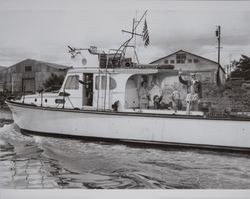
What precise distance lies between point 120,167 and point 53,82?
1.46 meters

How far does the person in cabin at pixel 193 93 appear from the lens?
11.5 feet

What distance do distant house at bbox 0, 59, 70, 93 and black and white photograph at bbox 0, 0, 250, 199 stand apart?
12 millimetres

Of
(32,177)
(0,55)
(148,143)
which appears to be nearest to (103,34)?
(0,55)

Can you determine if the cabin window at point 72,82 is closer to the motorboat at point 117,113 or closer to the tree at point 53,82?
the motorboat at point 117,113

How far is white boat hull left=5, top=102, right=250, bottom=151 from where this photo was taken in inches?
137

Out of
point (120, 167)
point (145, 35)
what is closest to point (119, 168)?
point (120, 167)

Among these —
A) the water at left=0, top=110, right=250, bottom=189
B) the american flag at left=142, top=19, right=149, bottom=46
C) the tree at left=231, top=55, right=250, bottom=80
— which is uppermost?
the american flag at left=142, top=19, right=149, bottom=46

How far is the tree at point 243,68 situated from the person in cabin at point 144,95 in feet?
4.06

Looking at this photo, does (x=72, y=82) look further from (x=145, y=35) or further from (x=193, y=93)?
(x=193, y=93)

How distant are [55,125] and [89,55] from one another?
3.15ft

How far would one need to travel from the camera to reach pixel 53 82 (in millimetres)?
4047

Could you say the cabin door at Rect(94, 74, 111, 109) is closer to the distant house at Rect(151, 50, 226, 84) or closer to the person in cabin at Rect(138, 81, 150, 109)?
the person in cabin at Rect(138, 81, 150, 109)

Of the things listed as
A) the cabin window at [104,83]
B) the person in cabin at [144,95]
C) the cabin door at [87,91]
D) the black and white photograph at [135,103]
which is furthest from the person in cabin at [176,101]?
the cabin door at [87,91]

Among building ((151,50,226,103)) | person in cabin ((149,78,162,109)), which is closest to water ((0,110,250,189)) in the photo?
person in cabin ((149,78,162,109))
